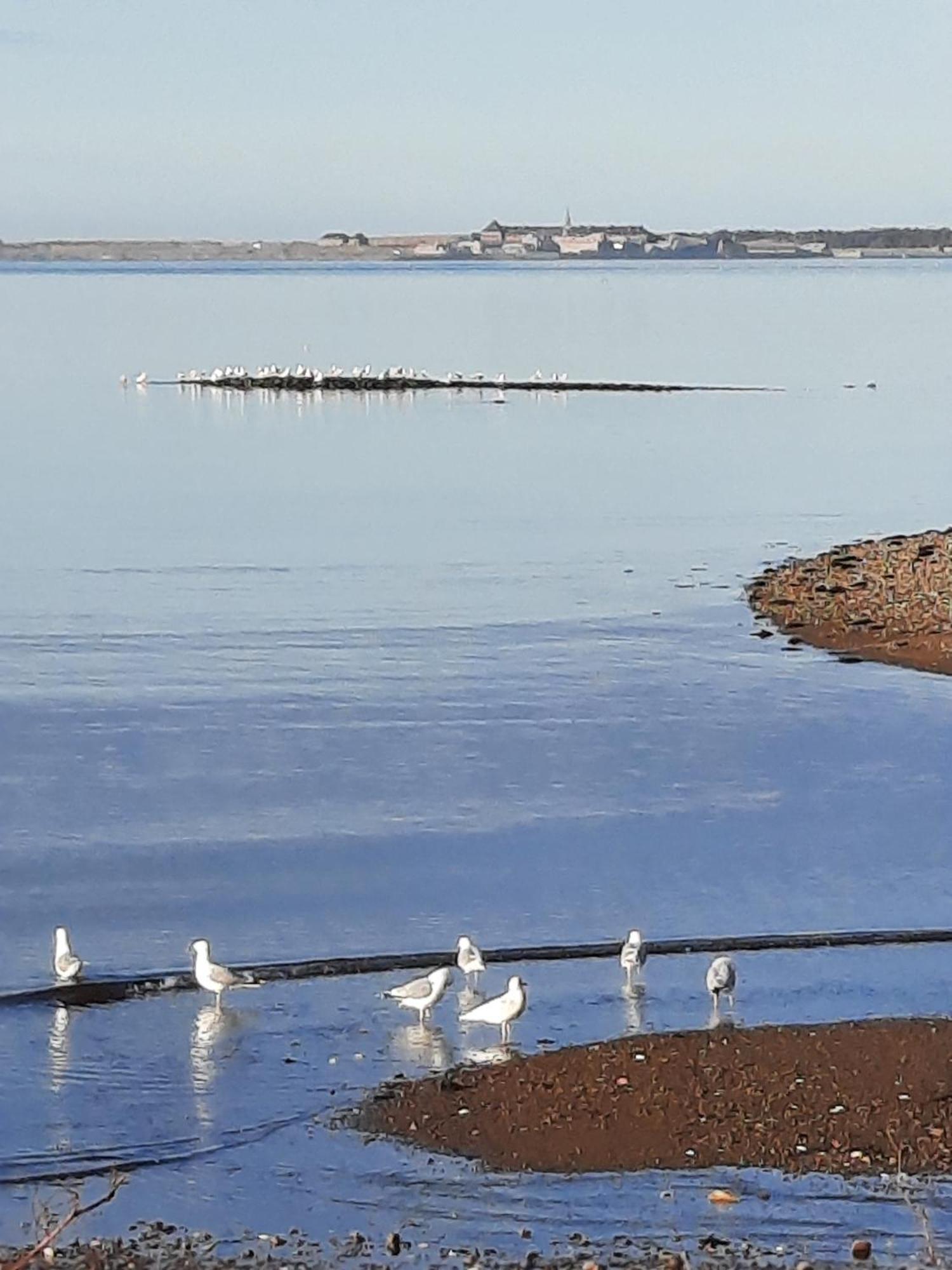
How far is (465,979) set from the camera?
14141mm

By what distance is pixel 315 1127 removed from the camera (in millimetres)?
11422

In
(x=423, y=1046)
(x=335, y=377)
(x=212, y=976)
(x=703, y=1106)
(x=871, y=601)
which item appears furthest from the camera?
(x=335, y=377)

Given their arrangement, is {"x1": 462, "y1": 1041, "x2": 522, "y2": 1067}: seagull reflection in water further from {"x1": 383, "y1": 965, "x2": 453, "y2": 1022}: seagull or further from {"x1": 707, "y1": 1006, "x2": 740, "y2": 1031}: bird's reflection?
{"x1": 707, "y1": 1006, "x2": 740, "y2": 1031}: bird's reflection

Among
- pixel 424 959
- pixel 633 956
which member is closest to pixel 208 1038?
pixel 424 959

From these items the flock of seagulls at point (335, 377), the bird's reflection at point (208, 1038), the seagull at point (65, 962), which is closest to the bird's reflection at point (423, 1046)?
the bird's reflection at point (208, 1038)

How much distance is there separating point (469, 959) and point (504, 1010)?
121 centimetres

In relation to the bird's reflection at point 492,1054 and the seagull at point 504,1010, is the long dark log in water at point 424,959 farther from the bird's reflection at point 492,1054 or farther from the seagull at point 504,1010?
the bird's reflection at point 492,1054

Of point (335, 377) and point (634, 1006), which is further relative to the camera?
point (335, 377)

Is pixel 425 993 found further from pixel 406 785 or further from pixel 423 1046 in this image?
pixel 406 785

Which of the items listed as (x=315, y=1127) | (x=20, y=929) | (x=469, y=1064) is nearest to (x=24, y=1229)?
(x=315, y=1127)

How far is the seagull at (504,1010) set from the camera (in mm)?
12500

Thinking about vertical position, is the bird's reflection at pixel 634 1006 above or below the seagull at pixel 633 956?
below

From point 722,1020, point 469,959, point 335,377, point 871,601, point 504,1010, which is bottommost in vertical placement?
point 335,377

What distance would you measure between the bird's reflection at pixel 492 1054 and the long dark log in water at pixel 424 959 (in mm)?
1806
